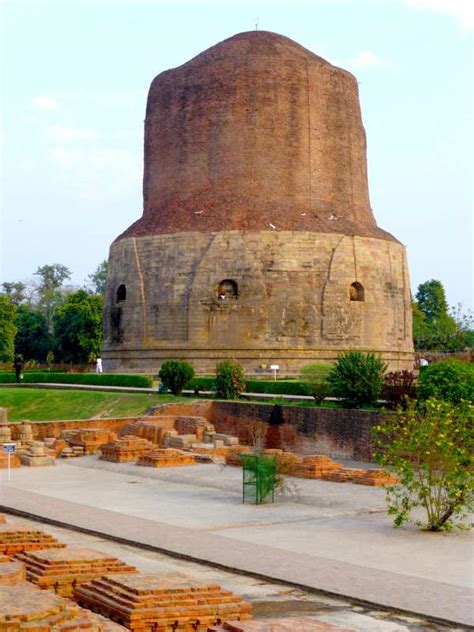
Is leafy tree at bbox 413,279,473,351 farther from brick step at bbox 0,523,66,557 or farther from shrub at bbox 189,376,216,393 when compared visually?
brick step at bbox 0,523,66,557

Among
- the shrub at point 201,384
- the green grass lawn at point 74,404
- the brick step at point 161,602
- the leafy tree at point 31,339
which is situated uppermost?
the leafy tree at point 31,339

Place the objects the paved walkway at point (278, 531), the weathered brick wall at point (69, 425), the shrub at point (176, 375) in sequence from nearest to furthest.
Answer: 1. the paved walkway at point (278, 531)
2. the weathered brick wall at point (69, 425)
3. the shrub at point (176, 375)

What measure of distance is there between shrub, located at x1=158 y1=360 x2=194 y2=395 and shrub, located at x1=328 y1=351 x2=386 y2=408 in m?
5.53

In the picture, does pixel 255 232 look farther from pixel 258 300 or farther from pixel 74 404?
pixel 74 404

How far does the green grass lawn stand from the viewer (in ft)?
72.2

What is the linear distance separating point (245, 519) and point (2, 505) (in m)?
3.14

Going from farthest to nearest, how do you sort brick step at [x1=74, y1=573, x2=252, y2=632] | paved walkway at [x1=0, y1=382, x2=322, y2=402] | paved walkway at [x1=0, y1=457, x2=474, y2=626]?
paved walkway at [x1=0, y1=382, x2=322, y2=402] < paved walkway at [x1=0, y1=457, x2=474, y2=626] < brick step at [x1=74, y1=573, x2=252, y2=632]

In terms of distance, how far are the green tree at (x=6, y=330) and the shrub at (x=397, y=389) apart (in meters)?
27.0

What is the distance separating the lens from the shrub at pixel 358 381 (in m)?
18.1

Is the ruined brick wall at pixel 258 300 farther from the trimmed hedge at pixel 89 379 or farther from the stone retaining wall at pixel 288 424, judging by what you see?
the stone retaining wall at pixel 288 424

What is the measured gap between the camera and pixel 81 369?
4094 cm

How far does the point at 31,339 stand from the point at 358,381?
3443 cm

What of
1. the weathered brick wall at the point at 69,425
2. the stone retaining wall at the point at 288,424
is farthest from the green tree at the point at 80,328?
the weathered brick wall at the point at 69,425

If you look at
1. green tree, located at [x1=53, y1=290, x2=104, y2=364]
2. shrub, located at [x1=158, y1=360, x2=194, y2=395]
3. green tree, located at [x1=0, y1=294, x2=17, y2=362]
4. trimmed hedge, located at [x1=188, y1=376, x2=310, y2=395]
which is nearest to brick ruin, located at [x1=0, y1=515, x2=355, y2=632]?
trimmed hedge, located at [x1=188, y1=376, x2=310, y2=395]
